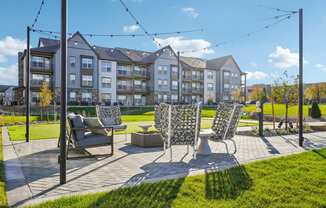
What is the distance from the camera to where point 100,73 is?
3897 cm

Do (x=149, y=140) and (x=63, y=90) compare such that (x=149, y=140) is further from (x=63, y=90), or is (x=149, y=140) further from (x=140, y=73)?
(x=140, y=73)

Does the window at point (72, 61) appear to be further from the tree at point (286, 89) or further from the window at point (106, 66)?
the tree at point (286, 89)

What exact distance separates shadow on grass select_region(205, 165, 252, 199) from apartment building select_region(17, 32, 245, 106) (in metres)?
24.0

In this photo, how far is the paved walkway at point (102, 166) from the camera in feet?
12.5

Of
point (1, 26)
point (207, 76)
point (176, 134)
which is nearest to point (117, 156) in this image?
point (176, 134)

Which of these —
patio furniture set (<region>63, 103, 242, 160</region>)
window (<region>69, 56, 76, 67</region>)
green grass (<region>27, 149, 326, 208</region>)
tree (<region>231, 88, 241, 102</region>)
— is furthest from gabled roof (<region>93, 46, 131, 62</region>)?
green grass (<region>27, 149, 326, 208</region>)

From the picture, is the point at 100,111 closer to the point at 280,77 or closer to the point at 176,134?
the point at 176,134

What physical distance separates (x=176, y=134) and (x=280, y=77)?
9091 mm

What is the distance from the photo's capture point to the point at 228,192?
3.62 m

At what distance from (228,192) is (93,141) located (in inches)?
136

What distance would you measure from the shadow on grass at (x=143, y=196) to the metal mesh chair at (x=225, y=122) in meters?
2.69

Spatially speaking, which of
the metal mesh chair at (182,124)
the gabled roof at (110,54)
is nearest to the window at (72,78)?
the gabled roof at (110,54)

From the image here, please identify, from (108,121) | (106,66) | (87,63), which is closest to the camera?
(108,121)

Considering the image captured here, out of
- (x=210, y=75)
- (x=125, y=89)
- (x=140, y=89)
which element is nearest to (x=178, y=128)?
(x=125, y=89)
